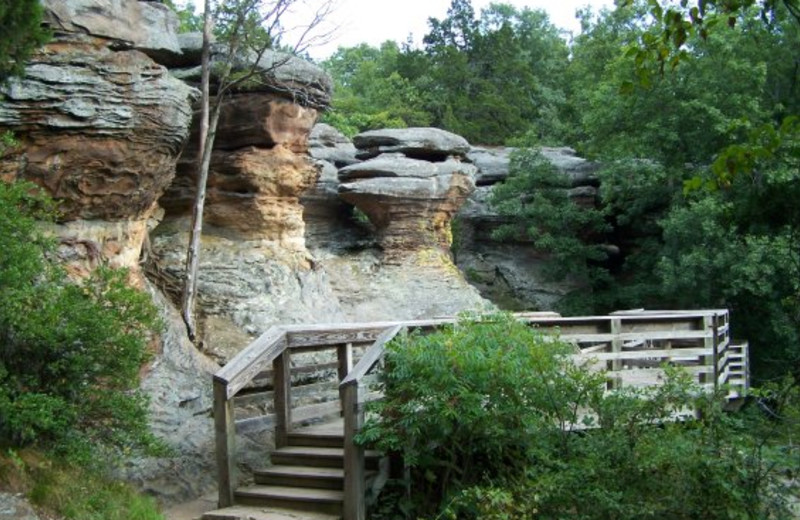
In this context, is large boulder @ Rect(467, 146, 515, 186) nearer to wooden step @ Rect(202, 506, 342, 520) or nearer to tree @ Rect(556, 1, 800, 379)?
tree @ Rect(556, 1, 800, 379)

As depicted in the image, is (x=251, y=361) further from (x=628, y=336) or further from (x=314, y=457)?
(x=628, y=336)

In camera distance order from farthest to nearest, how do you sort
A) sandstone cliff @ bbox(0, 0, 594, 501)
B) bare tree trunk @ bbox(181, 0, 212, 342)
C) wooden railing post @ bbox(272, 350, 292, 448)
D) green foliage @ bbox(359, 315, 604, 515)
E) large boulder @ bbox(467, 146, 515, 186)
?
large boulder @ bbox(467, 146, 515, 186) < bare tree trunk @ bbox(181, 0, 212, 342) < sandstone cliff @ bbox(0, 0, 594, 501) < wooden railing post @ bbox(272, 350, 292, 448) < green foliage @ bbox(359, 315, 604, 515)

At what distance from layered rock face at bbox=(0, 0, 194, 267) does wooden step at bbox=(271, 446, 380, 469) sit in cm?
367

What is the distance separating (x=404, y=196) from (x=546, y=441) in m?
12.0

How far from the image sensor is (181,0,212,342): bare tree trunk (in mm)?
11391

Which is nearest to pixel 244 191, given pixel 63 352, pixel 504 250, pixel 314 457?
pixel 314 457

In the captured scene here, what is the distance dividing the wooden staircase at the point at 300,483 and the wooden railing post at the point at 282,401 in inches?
3.5

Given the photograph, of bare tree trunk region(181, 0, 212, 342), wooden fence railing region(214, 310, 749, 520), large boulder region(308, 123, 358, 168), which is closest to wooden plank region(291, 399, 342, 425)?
wooden fence railing region(214, 310, 749, 520)

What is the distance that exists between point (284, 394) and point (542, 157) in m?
15.7

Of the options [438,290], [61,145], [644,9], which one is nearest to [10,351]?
[61,145]

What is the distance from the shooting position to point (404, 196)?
1839 centimetres

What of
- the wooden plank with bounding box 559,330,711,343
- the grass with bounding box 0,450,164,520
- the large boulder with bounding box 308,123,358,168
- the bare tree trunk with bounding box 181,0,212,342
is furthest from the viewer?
the large boulder with bounding box 308,123,358,168

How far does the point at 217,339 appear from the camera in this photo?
11.6 meters

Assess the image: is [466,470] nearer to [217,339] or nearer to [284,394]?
[284,394]
